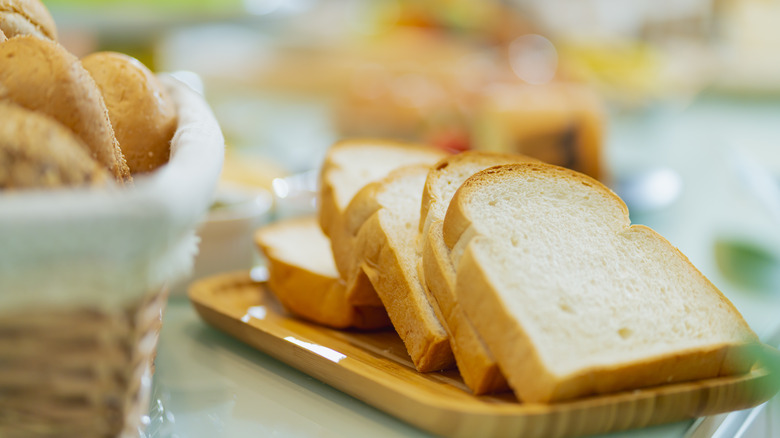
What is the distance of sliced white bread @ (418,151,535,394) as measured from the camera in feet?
2.34

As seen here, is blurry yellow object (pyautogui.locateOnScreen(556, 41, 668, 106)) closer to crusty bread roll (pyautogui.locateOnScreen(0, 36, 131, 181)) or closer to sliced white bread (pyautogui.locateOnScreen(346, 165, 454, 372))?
sliced white bread (pyautogui.locateOnScreen(346, 165, 454, 372))

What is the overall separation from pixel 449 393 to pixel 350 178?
495 millimetres

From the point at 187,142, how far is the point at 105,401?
0.23 m

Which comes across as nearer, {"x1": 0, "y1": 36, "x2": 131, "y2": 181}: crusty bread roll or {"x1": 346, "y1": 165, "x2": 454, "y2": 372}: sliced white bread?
{"x1": 0, "y1": 36, "x2": 131, "y2": 181}: crusty bread roll

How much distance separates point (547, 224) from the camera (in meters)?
0.79

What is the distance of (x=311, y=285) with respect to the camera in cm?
97

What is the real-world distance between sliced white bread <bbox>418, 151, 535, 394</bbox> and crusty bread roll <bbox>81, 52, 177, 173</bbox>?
31 cm

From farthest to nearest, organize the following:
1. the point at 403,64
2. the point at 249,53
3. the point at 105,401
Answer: the point at 249,53 < the point at 403,64 < the point at 105,401

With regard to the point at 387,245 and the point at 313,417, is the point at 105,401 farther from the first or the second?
the point at 387,245

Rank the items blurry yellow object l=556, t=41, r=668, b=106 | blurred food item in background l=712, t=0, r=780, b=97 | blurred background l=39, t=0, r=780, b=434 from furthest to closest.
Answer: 1. blurred food item in background l=712, t=0, r=780, b=97
2. blurry yellow object l=556, t=41, r=668, b=106
3. blurred background l=39, t=0, r=780, b=434

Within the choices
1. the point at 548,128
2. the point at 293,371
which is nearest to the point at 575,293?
the point at 293,371

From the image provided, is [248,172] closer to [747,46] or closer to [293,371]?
[293,371]

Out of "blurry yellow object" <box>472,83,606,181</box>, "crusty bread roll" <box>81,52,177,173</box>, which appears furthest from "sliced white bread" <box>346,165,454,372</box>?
"blurry yellow object" <box>472,83,606,181</box>

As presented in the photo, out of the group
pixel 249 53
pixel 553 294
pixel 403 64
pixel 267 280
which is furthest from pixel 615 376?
pixel 249 53
